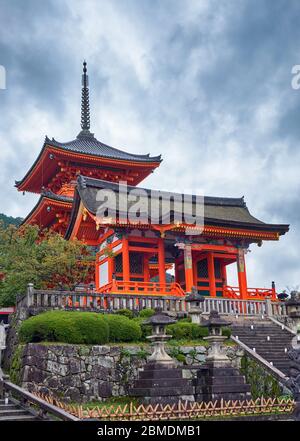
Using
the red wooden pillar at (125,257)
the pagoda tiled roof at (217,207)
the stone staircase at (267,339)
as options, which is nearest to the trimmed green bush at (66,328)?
the stone staircase at (267,339)

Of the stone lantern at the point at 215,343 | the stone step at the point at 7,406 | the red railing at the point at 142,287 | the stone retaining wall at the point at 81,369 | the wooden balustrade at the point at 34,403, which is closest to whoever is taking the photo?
the wooden balustrade at the point at 34,403

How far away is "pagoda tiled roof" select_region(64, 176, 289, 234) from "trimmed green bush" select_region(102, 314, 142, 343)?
24.9 ft

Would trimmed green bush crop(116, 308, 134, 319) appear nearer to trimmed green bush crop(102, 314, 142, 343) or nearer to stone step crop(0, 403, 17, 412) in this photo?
trimmed green bush crop(102, 314, 142, 343)

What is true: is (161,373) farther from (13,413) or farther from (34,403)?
(13,413)

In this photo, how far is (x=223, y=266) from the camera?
32031mm

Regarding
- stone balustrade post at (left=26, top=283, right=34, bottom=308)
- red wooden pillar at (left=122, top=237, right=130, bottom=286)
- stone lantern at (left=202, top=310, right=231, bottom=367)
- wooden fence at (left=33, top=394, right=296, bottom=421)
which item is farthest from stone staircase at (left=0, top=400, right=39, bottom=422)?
red wooden pillar at (left=122, top=237, right=130, bottom=286)

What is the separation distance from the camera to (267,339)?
22531 mm

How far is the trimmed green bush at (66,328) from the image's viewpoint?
18.3m

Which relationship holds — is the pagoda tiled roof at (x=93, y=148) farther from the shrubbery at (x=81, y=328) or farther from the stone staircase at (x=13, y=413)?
the stone staircase at (x=13, y=413)

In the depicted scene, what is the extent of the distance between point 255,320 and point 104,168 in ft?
63.6

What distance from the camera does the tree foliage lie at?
24.1 metres

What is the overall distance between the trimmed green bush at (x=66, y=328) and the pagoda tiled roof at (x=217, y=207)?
8.23 metres
